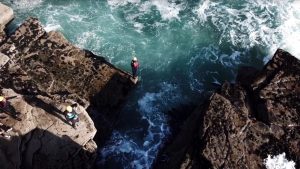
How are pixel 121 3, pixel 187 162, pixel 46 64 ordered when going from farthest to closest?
pixel 121 3, pixel 46 64, pixel 187 162

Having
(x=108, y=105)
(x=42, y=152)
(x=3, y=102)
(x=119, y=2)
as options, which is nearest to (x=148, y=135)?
(x=108, y=105)

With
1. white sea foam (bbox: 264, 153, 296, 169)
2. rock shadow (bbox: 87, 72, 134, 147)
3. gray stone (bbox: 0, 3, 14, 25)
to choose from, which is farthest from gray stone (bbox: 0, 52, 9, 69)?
white sea foam (bbox: 264, 153, 296, 169)

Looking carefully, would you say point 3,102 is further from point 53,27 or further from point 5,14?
point 53,27

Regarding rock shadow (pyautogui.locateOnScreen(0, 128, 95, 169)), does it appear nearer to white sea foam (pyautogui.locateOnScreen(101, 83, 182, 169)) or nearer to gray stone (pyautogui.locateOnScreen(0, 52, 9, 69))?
white sea foam (pyautogui.locateOnScreen(101, 83, 182, 169))

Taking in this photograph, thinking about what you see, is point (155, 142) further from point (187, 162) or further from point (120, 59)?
point (120, 59)

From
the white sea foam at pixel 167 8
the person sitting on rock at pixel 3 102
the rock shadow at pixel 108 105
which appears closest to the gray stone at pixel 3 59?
the person sitting on rock at pixel 3 102

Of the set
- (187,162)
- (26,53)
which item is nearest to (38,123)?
(26,53)

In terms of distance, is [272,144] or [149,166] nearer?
[272,144]
